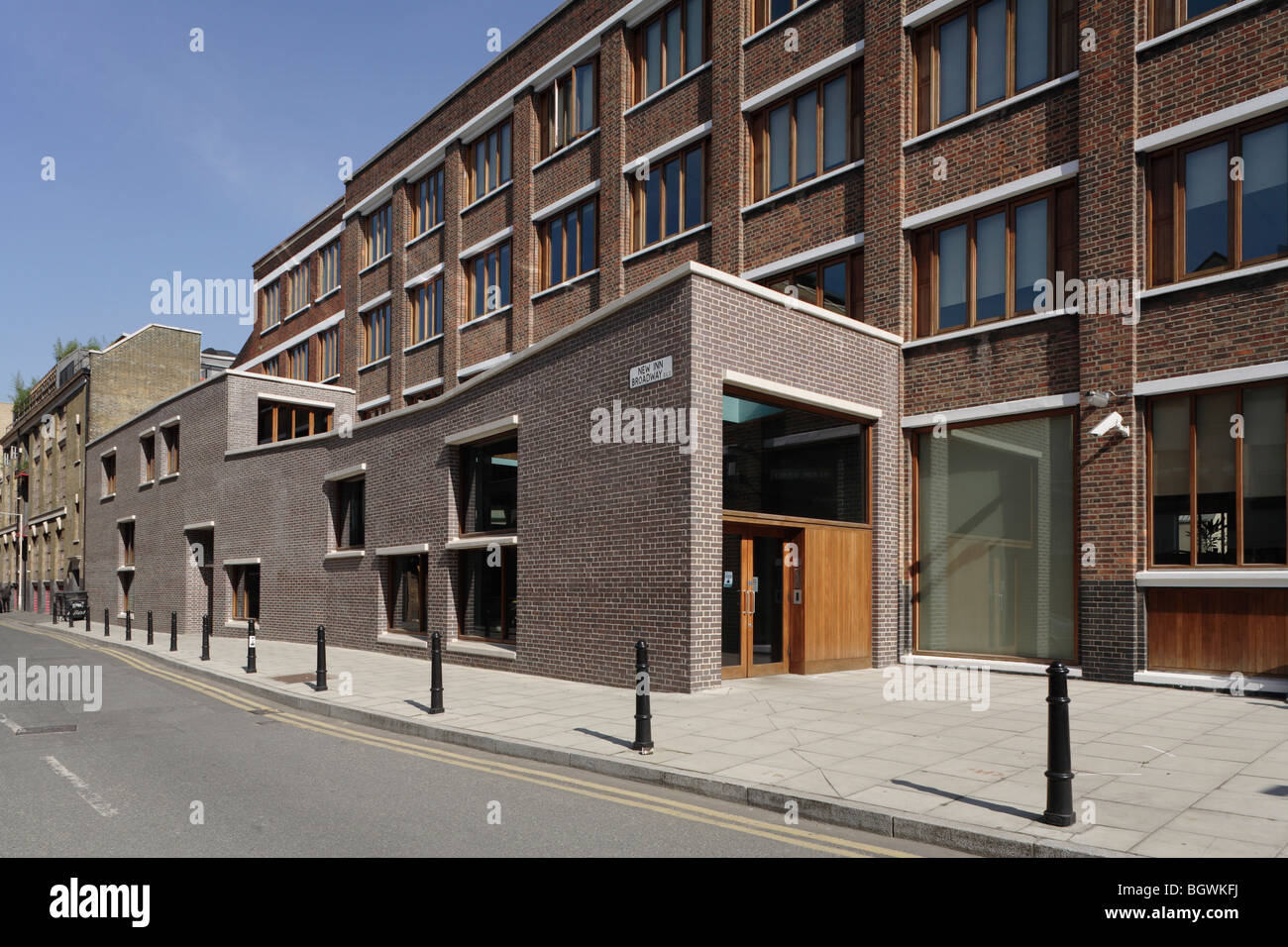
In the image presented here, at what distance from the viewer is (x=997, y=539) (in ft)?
48.1

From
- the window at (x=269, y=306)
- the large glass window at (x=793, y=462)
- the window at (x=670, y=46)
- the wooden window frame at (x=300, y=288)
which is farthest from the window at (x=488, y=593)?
Answer: the window at (x=269, y=306)

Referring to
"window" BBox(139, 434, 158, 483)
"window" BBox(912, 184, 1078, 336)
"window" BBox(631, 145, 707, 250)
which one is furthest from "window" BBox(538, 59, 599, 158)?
"window" BBox(139, 434, 158, 483)

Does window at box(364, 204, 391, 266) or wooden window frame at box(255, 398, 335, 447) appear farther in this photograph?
window at box(364, 204, 391, 266)

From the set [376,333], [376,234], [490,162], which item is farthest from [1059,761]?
[376,234]

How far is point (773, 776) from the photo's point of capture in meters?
7.40

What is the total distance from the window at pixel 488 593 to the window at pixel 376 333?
1498cm

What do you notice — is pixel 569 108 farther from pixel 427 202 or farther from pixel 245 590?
pixel 245 590

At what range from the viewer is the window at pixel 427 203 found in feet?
94.2

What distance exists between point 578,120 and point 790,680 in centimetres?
1580

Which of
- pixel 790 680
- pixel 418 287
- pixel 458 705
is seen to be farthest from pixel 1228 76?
pixel 418 287

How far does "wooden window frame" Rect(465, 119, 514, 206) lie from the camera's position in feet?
84.5

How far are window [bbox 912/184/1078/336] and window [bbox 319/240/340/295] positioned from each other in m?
24.6

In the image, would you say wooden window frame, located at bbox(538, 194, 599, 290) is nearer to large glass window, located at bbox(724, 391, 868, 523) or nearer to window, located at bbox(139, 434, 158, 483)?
large glass window, located at bbox(724, 391, 868, 523)
